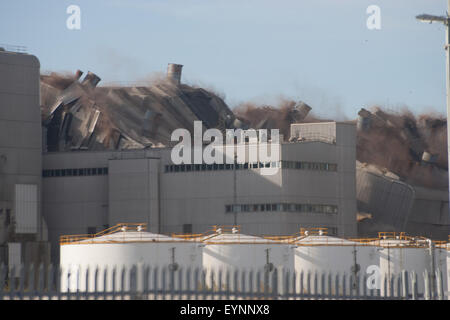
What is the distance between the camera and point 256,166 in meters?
97.4

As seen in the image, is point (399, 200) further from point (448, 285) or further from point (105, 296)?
point (105, 296)

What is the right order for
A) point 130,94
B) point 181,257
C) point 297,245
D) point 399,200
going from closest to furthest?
point 181,257, point 297,245, point 399,200, point 130,94

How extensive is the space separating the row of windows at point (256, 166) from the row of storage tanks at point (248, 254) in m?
21.2

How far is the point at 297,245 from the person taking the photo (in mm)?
73625

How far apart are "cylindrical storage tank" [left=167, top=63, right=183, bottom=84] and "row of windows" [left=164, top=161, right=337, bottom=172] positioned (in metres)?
51.9

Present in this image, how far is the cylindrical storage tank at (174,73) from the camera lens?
150625mm

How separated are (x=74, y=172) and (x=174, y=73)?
50.8 metres

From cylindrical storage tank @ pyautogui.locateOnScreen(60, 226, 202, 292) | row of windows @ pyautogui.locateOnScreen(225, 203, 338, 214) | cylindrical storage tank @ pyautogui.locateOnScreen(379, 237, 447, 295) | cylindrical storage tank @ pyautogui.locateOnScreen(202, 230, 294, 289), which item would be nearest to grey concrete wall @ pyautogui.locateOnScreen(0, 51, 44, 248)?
row of windows @ pyautogui.locateOnScreen(225, 203, 338, 214)

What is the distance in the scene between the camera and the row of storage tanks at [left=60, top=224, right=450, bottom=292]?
68.1 meters

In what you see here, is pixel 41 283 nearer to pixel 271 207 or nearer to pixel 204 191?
pixel 271 207

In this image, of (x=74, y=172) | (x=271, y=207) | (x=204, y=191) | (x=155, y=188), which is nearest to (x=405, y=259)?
(x=271, y=207)

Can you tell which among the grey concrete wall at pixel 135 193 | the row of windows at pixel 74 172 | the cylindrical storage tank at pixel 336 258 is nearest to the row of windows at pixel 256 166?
the grey concrete wall at pixel 135 193
